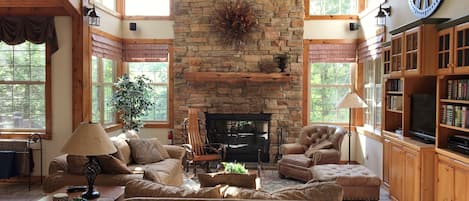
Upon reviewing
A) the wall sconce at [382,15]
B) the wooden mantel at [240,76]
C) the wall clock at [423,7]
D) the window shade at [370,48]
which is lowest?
the wooden mantel at [240,76]

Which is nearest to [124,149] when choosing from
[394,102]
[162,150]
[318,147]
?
[162,150]

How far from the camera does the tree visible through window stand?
6.60m

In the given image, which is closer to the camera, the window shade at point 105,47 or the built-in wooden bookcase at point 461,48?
the built-in wooden bookcase at point 461,48

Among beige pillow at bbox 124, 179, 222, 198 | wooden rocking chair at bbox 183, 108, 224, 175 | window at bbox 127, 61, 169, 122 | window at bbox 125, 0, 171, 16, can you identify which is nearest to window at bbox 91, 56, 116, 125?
window at bbox 127, 61, 169, 122

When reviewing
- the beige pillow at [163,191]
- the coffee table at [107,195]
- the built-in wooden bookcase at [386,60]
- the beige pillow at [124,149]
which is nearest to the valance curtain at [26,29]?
the beige pillow at [124,149]

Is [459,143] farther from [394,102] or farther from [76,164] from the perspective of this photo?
[76,164]

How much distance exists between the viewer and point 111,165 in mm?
4531

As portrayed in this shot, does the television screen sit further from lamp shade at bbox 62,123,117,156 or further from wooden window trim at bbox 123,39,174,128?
wooden window trim at bbox 123,39,174,128

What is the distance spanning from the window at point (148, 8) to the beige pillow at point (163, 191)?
20.4ft

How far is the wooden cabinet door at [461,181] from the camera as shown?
12.2 feet

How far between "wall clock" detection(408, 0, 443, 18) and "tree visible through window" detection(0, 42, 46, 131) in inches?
215

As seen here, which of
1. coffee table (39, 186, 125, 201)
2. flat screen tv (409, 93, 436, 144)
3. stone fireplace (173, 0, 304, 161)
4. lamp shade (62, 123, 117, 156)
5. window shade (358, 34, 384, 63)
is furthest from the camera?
stone fireplace (173, 0, 304, 161)

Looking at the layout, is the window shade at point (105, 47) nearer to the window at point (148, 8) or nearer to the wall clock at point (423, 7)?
the window at point (148, 8)

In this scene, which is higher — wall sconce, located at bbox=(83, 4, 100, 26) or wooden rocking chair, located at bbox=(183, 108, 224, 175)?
wall sconce, located at bbox=(83, 4, 100, 26)
